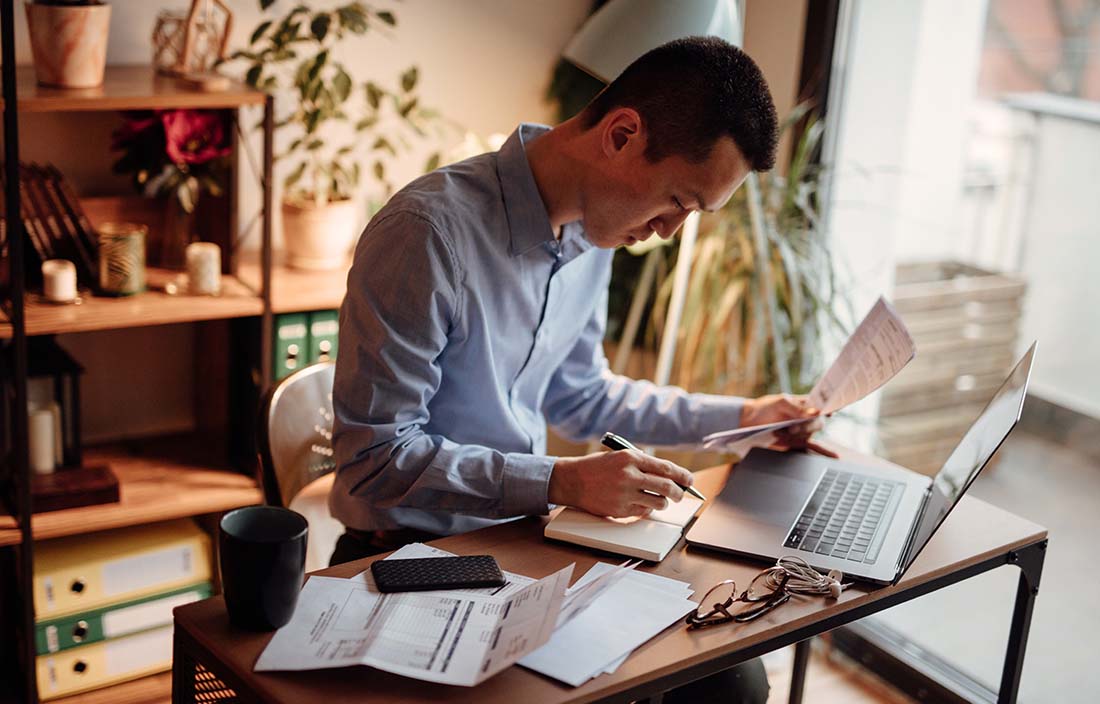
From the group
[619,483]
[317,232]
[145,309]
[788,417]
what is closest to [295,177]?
[317,232]

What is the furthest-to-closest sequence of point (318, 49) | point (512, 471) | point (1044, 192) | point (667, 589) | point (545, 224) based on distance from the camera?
point (318, 49) → point (1044, 192) → point (545, 224) → point (512, 471) → point (667, 589)

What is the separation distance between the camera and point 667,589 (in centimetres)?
145

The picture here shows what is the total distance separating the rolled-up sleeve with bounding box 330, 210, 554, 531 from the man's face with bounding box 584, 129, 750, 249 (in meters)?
0.24

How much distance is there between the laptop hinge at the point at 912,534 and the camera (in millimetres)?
1534

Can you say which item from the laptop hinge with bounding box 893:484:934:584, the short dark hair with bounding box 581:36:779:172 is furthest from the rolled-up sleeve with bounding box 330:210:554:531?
the laptop hinge with bounding box 893:484:934:584

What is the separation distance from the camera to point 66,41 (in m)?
2.18

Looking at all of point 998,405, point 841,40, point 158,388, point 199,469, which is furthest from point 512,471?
point 841,40

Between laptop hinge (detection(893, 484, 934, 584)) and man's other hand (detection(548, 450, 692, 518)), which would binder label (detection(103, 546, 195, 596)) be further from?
laptop hinge (detection(893, 484, 934, 584))

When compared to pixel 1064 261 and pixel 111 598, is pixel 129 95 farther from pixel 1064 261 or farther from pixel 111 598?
pixel 1064 261

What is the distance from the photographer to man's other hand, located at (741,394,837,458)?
1916 millimetres

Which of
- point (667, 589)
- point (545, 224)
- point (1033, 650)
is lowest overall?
point (1033, 650)

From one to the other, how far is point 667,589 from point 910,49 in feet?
6.15

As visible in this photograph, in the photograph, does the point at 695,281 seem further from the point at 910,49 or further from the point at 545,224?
the point at 545,224

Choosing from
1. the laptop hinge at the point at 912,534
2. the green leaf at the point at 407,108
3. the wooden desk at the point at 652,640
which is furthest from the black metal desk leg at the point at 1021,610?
the green leaf at the point at 407,108
